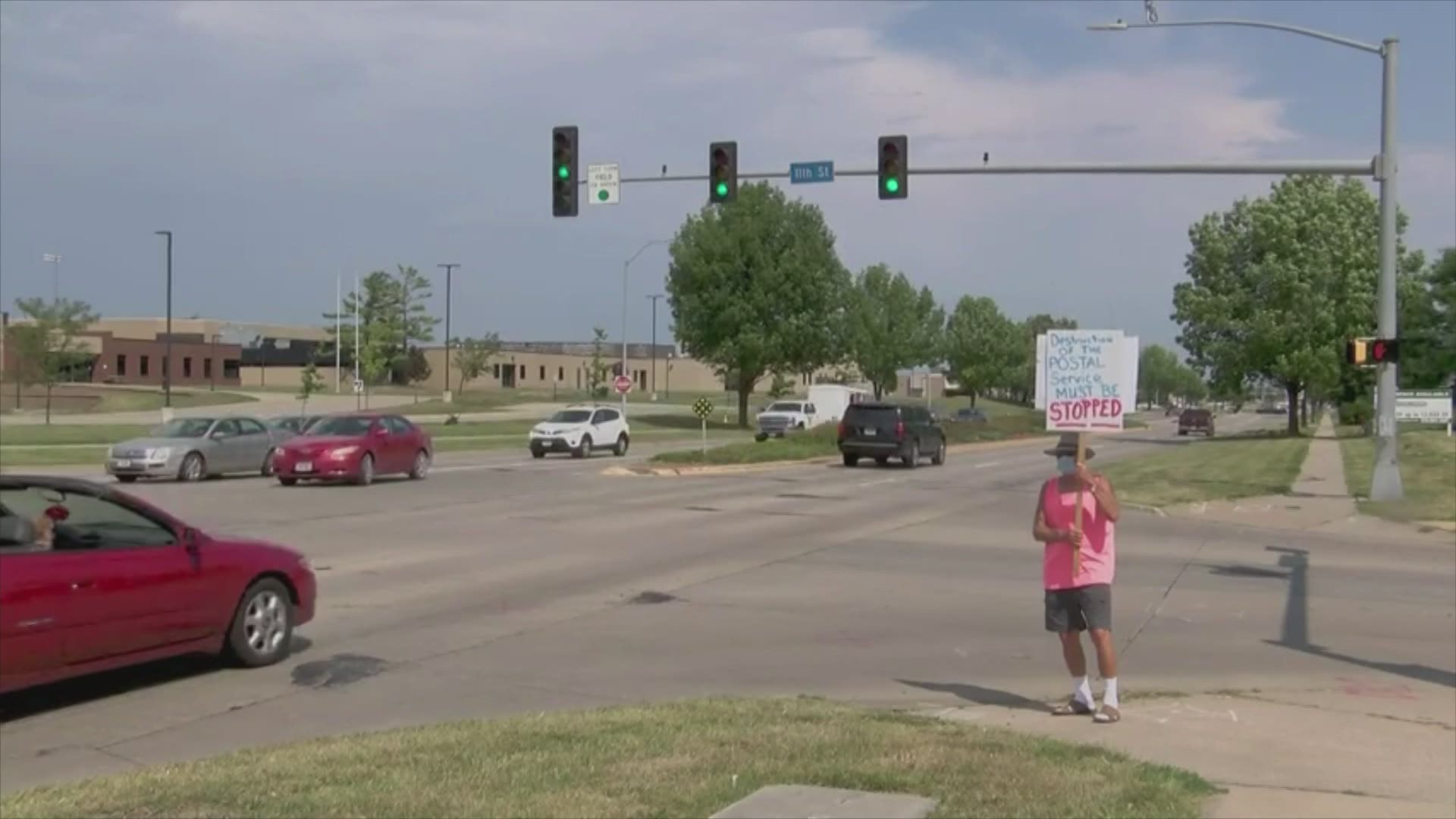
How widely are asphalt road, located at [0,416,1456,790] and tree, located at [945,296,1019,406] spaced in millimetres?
69015

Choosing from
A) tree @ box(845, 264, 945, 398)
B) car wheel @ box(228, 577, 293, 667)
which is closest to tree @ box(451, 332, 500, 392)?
tree @ box(845, 264, 945, 398)

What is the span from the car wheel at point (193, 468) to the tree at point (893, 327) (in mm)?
60593

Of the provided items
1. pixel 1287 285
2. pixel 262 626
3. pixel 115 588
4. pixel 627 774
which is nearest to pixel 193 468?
pixel 262 626

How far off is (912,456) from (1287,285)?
32279mm

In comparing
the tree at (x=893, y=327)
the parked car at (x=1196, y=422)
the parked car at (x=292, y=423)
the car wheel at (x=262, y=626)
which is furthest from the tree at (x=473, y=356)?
the car wheel at (x=262, y=626)

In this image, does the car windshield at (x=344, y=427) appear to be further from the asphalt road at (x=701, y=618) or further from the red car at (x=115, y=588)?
the red car at (x=115, y=588)

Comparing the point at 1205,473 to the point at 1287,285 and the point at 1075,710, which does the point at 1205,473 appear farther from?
the point at 1287,285

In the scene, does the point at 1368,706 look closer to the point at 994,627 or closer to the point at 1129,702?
the point at 1129,702

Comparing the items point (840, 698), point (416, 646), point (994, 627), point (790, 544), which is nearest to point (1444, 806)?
point (840, 698)

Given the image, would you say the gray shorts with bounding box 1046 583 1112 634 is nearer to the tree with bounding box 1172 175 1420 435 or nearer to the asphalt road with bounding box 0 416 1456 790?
the asphalt road with bounding box 0 416 1456 790

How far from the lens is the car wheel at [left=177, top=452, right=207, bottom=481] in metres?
30.5

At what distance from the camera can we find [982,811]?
238 inches

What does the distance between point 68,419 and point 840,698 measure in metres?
62.3

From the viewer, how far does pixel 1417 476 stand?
3294 cm
